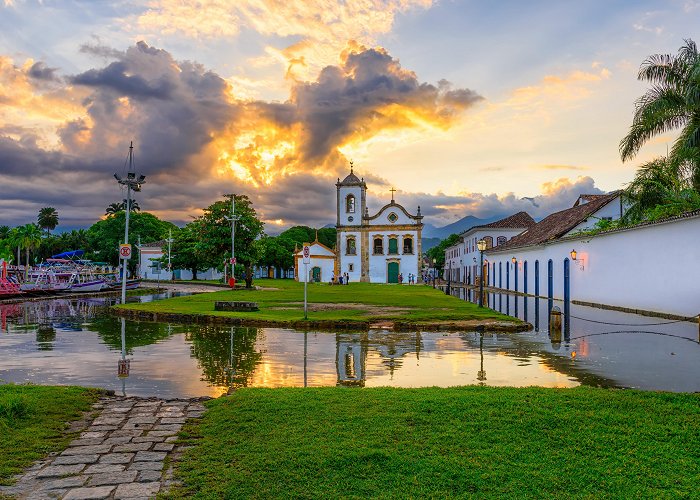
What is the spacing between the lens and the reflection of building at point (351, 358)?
8.90 metres

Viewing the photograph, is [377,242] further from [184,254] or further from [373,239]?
[184,254]

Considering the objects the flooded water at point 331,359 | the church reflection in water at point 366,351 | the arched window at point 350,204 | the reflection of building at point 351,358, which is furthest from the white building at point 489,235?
the reflection of building at point 351,358

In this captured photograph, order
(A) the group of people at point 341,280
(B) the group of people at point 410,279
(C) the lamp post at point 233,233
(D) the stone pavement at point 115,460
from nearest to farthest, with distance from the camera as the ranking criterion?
(D) the stone pavement at point 115,460 < (C) the lamp post at point 233,233 < (A) the group of people at point 341,280 < (B) the group of people at point 410,279

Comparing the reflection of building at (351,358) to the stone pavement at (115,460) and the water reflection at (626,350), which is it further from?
the water reflection at (626,350)

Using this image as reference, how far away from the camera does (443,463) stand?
4.45 meters

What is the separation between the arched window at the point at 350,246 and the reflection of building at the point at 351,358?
166 ft

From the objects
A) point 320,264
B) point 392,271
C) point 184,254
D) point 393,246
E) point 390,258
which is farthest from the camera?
point 320,264

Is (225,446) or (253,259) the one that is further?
(253,259)

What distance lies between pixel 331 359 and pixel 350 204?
183 ft

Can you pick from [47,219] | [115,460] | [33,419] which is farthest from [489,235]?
[47,219]

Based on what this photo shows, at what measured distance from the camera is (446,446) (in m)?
4.86

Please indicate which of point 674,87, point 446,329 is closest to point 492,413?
point 446,329

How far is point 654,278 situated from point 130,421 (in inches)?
805

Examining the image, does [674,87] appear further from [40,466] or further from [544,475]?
[40,466]
